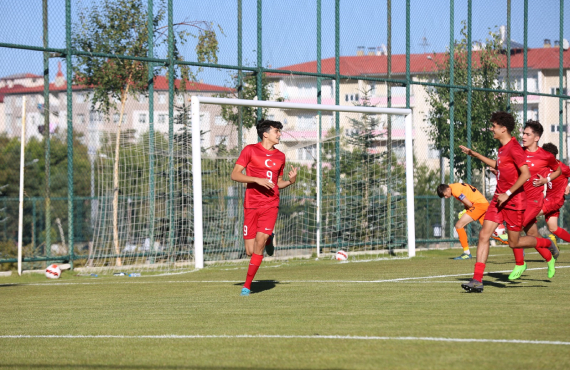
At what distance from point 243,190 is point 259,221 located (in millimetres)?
6590

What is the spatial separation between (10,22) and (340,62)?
8008mm

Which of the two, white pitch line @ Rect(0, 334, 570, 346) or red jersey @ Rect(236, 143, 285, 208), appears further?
red jersey @ Rect(236, 143, 285, 208)

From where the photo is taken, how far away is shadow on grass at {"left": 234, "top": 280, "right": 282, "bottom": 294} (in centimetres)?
975

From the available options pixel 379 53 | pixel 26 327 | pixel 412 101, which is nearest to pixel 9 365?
pixel 26 327

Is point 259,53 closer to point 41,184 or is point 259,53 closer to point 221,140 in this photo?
point 221,140

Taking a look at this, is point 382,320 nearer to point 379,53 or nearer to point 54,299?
point 54,299

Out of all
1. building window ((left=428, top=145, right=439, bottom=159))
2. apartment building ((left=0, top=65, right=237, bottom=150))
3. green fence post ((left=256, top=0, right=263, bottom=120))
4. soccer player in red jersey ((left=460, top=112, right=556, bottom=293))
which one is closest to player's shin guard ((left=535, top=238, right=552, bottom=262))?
soccer player in red jersey ((left=460, top=112, right=556, bottom=293))

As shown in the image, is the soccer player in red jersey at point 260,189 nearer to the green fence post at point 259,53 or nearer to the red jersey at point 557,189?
the red jersey at point 557,189

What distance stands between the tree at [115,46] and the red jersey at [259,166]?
5685 mm

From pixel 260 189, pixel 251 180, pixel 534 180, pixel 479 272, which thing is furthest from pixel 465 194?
pixel 251 180

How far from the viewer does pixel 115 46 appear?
1530cm

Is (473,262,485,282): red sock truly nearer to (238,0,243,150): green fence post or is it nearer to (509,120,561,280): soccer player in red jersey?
(509,120,561,280): soccer player in red jersey

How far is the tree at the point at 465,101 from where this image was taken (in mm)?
20891

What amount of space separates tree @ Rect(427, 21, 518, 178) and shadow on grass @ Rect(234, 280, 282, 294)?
35.8ft
